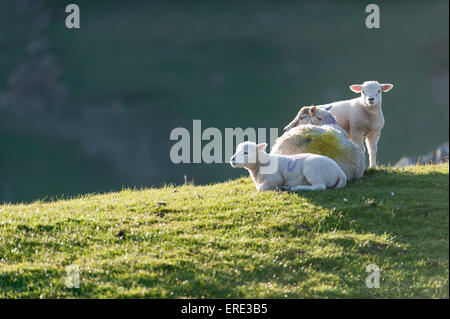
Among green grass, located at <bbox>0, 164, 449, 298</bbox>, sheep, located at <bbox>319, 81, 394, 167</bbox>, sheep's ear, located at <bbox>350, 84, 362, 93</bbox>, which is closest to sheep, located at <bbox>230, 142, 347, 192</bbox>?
green grass, located at <bbox>0, 164, 449, 298</bbox>

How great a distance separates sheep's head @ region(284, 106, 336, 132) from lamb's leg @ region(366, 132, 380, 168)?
4.98ft

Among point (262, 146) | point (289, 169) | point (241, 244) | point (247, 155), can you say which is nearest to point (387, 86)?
point (289, 169)

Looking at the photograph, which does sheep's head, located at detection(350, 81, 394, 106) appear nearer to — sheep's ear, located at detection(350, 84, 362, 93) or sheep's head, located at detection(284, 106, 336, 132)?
sheep's ear, located at detection(350, 84, 362, 93)

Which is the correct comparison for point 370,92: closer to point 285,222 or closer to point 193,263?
point 285,222

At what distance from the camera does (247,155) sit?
11.6 metres

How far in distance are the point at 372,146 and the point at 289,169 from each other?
4747 mm

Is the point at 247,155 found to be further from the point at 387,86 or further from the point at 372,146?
the point at 372,146

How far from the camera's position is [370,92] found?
1441 centimetres

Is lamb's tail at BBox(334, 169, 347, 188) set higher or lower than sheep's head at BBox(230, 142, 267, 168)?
lower

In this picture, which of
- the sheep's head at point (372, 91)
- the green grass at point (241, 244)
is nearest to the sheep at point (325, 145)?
the green grass at point (241, 244)

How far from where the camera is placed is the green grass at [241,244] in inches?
315

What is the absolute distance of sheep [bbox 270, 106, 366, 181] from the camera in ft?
42.0
